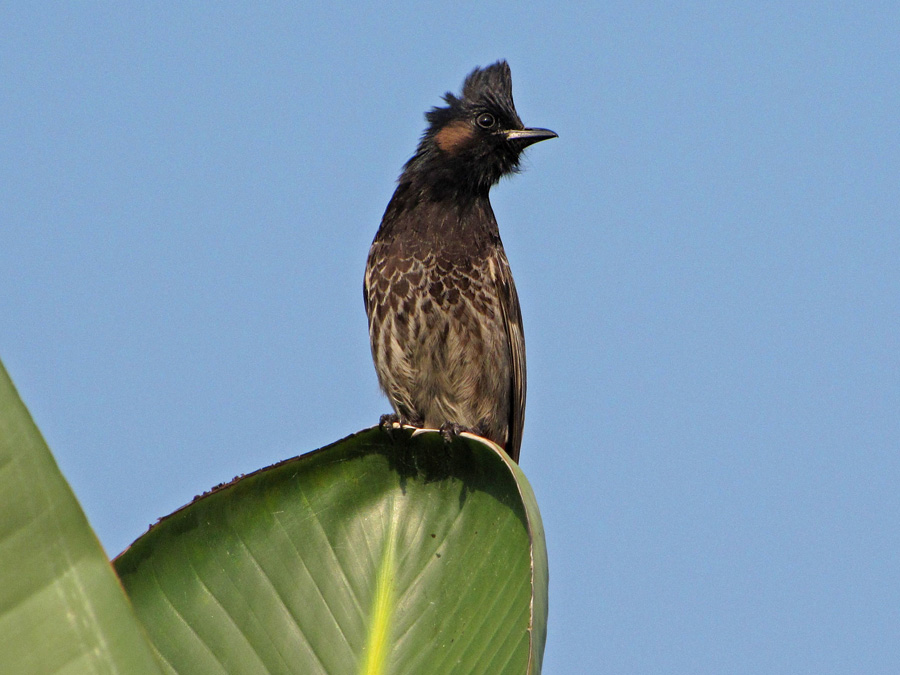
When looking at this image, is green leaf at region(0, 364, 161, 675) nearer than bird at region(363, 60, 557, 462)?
Yes

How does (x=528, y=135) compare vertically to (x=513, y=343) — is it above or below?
above

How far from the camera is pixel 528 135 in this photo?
590 centimetres

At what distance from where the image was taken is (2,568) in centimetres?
122

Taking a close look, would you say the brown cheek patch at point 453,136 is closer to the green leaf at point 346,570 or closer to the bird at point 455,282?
the bird at point 455,282

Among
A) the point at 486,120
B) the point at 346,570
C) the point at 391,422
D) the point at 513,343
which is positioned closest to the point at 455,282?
the point at 513,343

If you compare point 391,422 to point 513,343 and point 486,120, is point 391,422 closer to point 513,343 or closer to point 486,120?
point 513,343

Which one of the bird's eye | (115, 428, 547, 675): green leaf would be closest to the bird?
the bird's eye

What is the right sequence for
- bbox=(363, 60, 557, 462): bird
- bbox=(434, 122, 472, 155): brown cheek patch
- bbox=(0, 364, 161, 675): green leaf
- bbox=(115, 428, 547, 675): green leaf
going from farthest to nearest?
bbox=(434, 122, 472, 155): brown cheek patch → bbox=(363, 60, 557, 462): bird → bbox=(115, 428, 547, 675): green leaf → bbox=(0, 364, 161, 675): green leaf

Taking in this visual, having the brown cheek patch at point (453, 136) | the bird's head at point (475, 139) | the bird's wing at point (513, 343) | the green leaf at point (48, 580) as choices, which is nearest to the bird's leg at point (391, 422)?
the bird's wing at point (513, 343)

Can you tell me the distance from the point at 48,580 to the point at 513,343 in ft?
15.3

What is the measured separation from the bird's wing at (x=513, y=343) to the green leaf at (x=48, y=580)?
4.48 m

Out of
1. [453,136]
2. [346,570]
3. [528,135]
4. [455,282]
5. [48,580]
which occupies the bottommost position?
[346,570]

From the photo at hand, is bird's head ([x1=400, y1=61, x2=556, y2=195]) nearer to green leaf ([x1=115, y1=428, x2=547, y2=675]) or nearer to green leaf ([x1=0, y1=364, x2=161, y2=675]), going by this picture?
green leaf ([x1=115, y1=428, x2=547, y2=675])

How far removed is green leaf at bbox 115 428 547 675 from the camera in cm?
257
